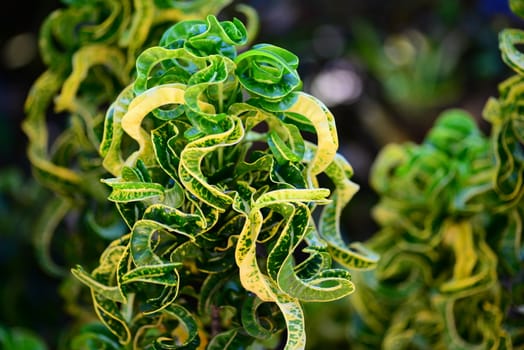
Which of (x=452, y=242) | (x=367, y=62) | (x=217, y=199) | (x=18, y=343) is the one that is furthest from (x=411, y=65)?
(x=217, y=199)

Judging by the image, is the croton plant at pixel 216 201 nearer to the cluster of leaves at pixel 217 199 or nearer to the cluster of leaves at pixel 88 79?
the cluster of leaves at pixel 217 199

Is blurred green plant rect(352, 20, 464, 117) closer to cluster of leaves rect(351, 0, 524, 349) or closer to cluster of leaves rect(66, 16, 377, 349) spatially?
cluster of leaves rect(351, 0, 524, 349)

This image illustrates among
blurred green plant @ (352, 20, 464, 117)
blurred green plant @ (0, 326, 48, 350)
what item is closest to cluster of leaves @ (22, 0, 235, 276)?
blurred green plant @ (0, 326, 48, 350)

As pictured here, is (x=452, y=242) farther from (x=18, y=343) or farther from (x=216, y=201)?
(x=18, y=343)

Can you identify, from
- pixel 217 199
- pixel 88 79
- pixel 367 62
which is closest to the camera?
pixel 217 199

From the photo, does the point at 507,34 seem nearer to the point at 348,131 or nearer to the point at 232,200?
the point at 232,200

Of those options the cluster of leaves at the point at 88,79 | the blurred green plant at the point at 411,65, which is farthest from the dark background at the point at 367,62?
the cluster of leaves at the point at 88,79

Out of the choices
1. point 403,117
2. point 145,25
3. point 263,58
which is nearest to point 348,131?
point 403,117
